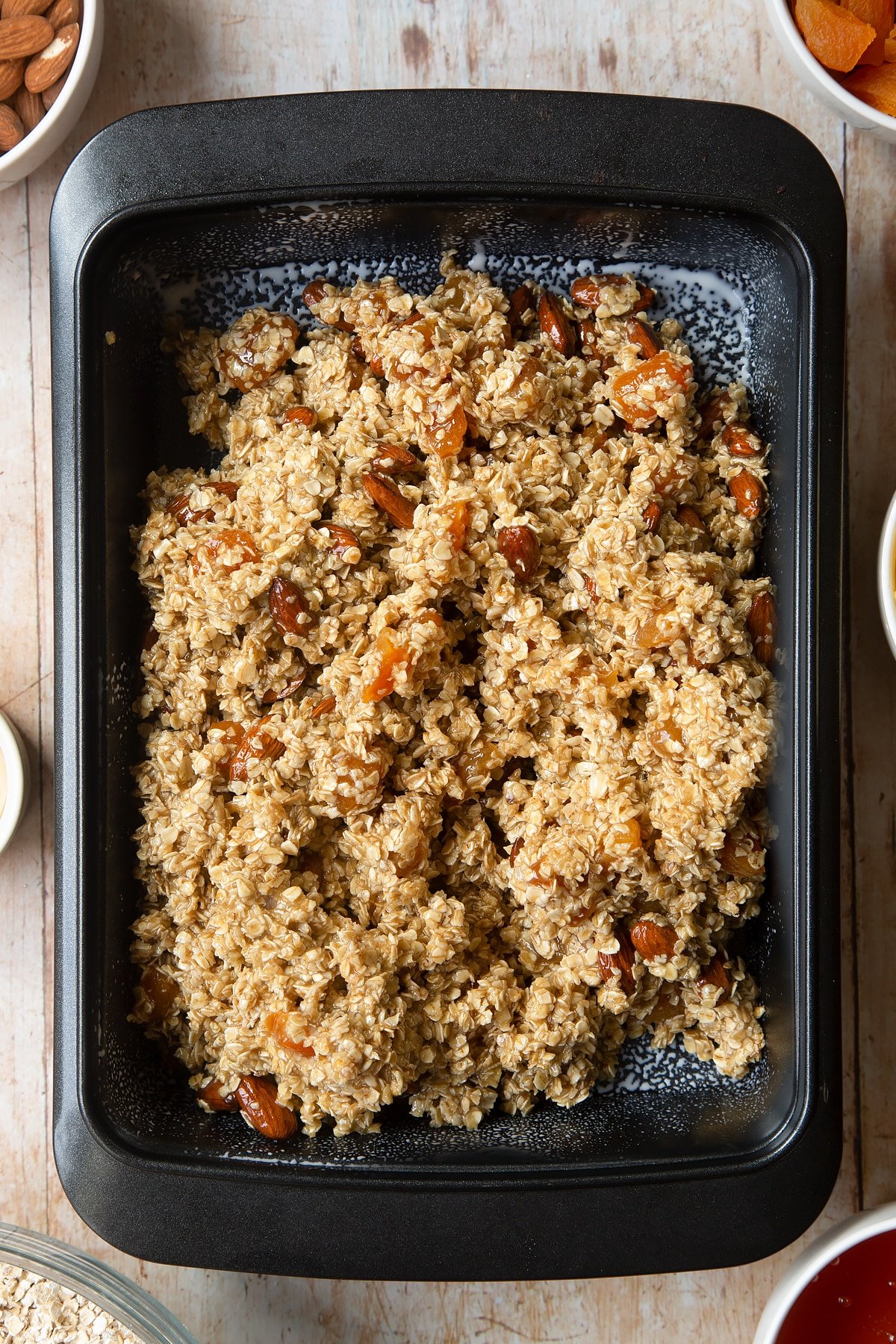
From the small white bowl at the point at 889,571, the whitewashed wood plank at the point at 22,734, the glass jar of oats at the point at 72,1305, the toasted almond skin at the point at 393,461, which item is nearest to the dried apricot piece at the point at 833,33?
the small white bowl at the point at 889,571

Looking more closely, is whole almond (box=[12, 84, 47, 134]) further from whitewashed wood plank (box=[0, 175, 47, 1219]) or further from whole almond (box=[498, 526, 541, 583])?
whole almond (box=[498, 526, 541, 583])

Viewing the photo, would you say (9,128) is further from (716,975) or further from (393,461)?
(716,975)

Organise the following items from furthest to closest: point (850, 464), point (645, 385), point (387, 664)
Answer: point (850, 464) → point (645, 385) → point (387, 664)

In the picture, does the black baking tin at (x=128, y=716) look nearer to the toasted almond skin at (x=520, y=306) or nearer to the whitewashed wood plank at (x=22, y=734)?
the toasted almond skin at (x=520, y=306)

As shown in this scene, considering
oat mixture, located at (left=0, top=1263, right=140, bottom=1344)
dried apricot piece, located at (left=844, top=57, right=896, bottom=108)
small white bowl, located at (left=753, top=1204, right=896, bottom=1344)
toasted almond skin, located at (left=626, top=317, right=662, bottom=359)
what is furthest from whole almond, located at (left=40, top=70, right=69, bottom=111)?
small white bowl, located at (left=753, top=1204, right=896, bottom=1344)

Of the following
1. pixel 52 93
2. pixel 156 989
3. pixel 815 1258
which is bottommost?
pixel 815 1258

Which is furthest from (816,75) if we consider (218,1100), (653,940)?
(218,1100)
